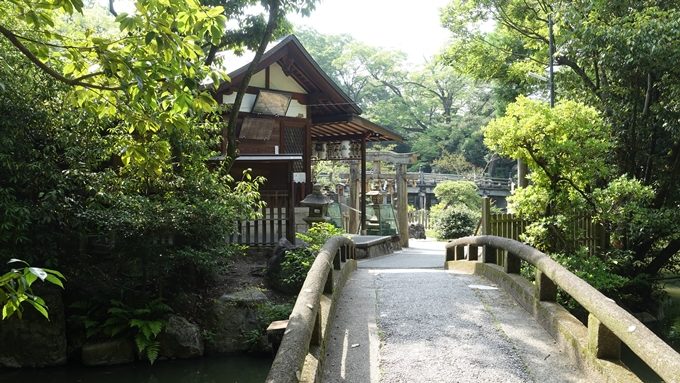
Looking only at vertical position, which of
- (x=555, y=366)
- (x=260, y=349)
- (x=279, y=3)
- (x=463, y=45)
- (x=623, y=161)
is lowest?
(x=260, y=349)

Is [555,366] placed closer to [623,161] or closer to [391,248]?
[623,161]

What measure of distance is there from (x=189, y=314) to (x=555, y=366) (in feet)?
22.3

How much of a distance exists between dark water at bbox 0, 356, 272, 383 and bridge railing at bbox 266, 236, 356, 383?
11.2 ft

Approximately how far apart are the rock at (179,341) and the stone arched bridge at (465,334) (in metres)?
3.31

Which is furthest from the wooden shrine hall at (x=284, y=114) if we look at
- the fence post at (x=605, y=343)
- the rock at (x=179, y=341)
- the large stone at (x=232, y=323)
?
the fence post at (x=605, y=343)

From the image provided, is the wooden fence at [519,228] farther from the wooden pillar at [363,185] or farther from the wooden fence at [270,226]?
the wooden pillar at [363,185]

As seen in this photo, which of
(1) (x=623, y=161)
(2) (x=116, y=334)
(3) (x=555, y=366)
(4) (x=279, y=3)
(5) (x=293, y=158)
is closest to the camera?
(3) (x=555, y=366)

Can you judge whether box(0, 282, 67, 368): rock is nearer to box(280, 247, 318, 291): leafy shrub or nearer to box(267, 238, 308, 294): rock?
box(267, 238, 308, 294): rock

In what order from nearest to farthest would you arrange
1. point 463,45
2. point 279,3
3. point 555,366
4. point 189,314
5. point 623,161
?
1. point 555,366
2. point 189,314
3. point 279,3
4. point 623,161
5. point 463,45

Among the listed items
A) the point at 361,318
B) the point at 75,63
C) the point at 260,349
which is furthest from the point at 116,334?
the point at 75,63

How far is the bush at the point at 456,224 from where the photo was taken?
84.8 feet

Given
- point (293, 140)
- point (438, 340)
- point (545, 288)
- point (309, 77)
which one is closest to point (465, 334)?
point (438, 340)

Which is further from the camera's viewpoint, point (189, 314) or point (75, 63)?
point (189, 314)

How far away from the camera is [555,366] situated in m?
4.44
